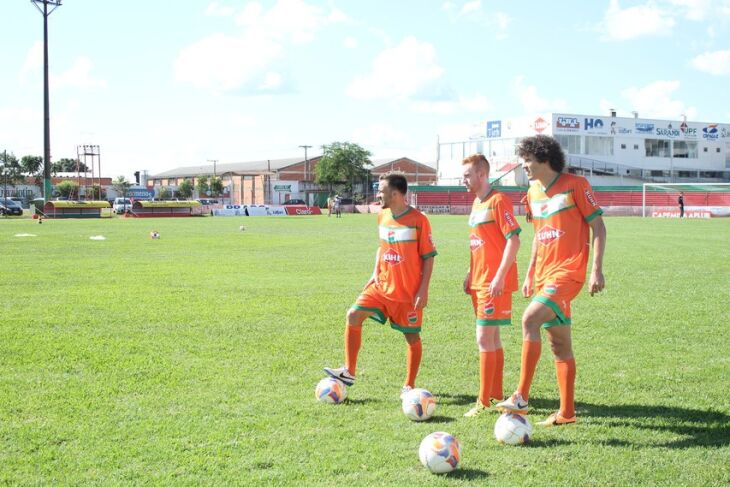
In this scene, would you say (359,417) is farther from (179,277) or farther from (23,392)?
(179,277)

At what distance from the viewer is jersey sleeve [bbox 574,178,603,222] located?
205 inches

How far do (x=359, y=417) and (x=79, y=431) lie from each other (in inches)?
81.0

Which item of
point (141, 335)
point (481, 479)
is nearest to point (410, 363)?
point (481, 479)

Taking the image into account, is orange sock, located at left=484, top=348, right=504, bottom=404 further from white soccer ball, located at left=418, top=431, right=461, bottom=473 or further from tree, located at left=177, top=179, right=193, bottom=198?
tree, located at left=177, top=179, right=193, bottom=198

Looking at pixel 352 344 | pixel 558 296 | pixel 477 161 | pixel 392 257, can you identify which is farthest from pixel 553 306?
pixel 352 344

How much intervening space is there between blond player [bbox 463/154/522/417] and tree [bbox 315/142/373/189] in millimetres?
92591

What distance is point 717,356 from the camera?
756 cm

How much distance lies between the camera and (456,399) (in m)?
6.10

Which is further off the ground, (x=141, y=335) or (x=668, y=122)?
(x=668, y=122)

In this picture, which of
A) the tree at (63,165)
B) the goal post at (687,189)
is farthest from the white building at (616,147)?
the tree at (63,165)

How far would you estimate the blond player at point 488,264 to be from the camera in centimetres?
573

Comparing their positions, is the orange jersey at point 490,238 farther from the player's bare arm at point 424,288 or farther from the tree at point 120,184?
the tree at point 120,184

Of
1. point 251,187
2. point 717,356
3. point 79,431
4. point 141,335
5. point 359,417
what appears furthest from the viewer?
point 251,187

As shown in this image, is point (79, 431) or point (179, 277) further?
point (179, 277)
